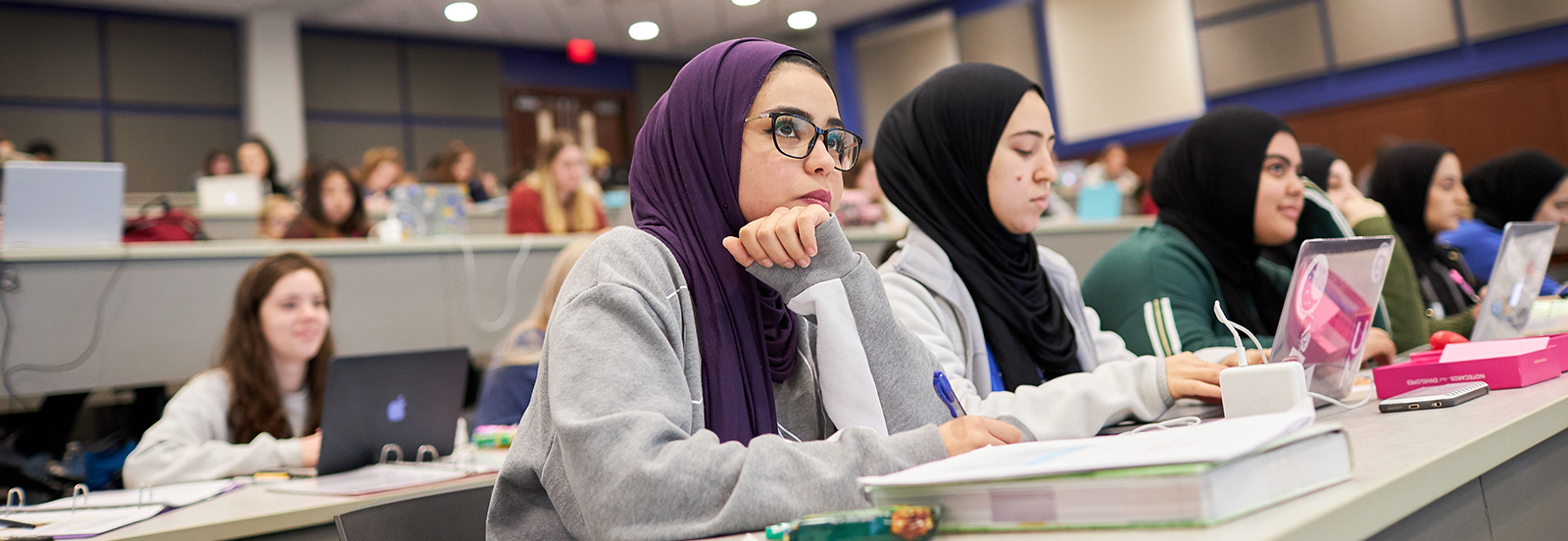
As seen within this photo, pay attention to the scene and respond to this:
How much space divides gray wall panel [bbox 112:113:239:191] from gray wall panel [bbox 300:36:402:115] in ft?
2.48

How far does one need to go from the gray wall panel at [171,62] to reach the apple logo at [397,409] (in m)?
8.12

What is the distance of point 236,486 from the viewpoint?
1837 mm

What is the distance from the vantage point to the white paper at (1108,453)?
2.10 feet

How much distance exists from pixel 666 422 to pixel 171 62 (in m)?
9.41

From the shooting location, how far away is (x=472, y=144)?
10164 mm

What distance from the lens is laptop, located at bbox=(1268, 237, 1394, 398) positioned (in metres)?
1.19

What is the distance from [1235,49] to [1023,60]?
1857mm

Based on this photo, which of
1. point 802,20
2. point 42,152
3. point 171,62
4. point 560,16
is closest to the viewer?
point 42,152

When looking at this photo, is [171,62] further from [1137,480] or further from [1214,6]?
[1137,480]

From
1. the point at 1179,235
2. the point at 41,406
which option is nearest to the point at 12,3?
the point at 41,406

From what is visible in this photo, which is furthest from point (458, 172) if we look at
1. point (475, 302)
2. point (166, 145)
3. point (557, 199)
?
point (475, 302)

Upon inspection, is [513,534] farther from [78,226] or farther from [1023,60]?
[1023,60]

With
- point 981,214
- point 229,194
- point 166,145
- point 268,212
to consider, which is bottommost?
point 981,214

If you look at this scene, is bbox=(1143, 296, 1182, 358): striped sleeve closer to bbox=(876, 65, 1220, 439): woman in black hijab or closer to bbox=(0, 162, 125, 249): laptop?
bbox=(876, 65, 1220, 439): woman in black hijab
